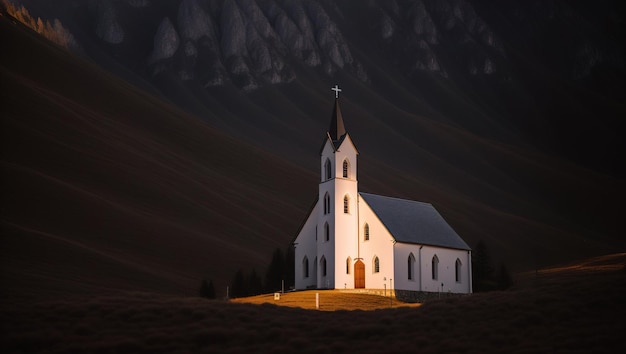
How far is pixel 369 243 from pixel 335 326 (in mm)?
33127

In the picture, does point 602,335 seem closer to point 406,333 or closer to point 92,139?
point 406,333

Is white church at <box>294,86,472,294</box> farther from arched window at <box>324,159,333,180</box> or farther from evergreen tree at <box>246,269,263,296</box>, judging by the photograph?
evergreen tree at <box>246,269,263,296</box>

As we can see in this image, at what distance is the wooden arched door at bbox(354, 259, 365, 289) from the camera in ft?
224

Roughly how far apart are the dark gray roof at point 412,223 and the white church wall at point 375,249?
55 cm

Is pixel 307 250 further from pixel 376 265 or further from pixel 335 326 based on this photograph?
pixel 335 326

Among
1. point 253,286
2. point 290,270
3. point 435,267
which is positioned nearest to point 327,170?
point 435,267

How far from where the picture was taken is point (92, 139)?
4697 inches

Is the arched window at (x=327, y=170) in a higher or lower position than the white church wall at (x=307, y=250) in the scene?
higher

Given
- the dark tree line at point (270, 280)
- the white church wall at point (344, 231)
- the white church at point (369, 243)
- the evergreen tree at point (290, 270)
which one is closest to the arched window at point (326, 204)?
the white church at point (369, 243)

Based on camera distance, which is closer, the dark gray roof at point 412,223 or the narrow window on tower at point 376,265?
the narrow window on tower at point 376,265

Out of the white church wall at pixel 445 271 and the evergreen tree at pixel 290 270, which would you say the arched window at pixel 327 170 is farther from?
the evergreen tree at pixel 290 270

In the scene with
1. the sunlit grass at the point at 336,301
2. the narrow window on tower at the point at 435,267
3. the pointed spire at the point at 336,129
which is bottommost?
the sunlit grass at the point at 336,301

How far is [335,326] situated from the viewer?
35.8 m

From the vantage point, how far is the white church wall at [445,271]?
225ft
